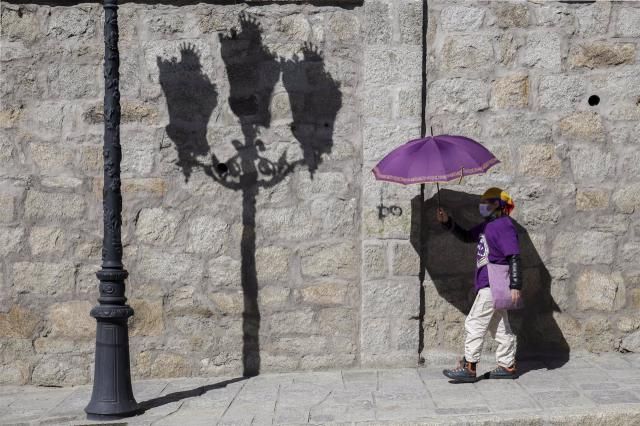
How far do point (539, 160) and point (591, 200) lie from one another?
1.82 ft

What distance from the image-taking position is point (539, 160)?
6.51m

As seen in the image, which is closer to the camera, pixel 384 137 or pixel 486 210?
pixel 486 210

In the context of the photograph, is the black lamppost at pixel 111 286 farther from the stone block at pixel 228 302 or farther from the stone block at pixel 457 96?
the stone block at pixel 457 96

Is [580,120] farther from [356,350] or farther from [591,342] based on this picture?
[356,350]

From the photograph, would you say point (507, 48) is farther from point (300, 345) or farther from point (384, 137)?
point (300, 345)

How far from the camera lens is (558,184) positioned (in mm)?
6520

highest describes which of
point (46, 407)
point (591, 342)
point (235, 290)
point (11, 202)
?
point (11, 202)

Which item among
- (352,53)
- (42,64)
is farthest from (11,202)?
(352,53)

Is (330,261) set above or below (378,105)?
below

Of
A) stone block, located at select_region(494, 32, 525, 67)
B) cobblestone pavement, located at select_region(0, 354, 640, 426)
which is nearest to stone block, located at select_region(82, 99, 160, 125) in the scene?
cobblestone pavement, located at select_region(0, 354, 640, 426)

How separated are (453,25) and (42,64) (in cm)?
346

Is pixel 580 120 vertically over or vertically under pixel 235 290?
over

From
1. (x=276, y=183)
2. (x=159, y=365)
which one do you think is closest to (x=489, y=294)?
(x=276, y=183)

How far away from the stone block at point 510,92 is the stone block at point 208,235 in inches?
98.0
